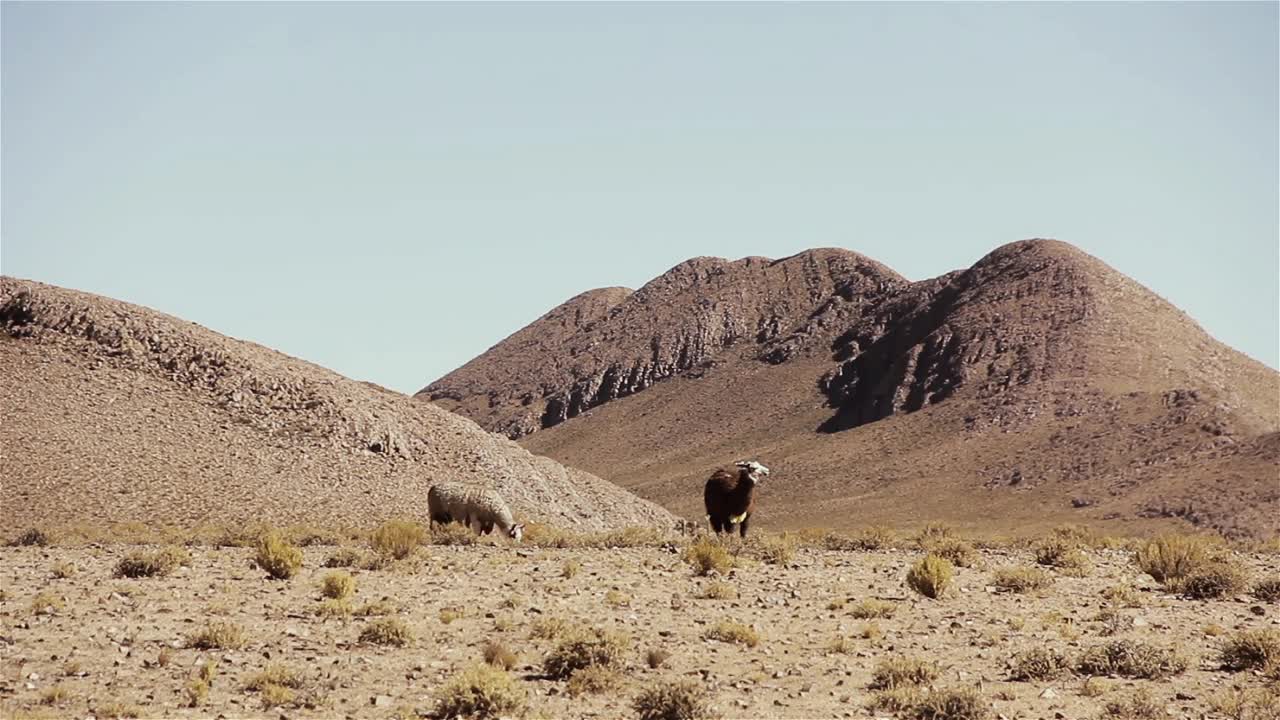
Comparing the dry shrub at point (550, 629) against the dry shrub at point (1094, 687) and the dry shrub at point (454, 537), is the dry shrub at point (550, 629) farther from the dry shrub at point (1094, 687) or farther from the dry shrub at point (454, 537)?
the dry shrub at point (454, 537)

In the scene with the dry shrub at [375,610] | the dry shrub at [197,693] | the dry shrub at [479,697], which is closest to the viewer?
the dry shrub at [479,697]

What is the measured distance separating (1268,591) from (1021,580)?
390cm

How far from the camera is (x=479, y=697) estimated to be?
1439 cm

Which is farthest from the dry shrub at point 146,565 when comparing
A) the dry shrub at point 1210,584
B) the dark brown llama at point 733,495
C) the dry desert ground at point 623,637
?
the dry shrub at point 1210,584

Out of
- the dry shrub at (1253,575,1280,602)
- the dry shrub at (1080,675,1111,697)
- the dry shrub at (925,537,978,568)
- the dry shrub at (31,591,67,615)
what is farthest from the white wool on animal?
the dry shrub at (1080,675,1111,697)

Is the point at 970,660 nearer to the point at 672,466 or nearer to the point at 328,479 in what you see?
the point at 328,479

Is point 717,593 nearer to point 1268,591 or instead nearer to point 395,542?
point 395,542

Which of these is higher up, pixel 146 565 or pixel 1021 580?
pixel 1021 580

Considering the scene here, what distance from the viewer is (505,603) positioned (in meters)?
19.4

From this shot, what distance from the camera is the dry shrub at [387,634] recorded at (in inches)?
669

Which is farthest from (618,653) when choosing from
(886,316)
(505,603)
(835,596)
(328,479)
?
(886,316)

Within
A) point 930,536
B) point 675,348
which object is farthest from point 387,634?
point 675,348

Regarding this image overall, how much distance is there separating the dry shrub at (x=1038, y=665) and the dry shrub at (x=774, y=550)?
7.91m

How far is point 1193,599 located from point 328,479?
39.4 metres
